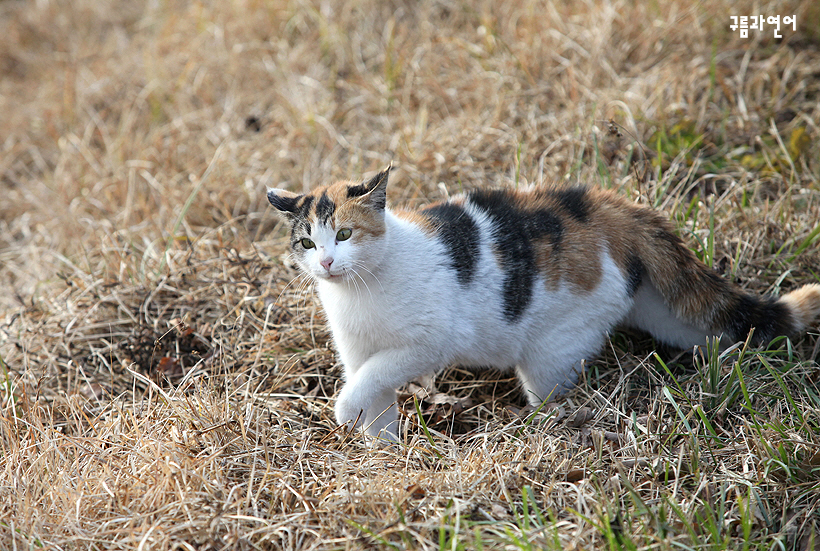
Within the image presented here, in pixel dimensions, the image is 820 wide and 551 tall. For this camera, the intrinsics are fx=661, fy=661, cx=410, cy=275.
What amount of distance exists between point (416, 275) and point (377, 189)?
0.40 metres

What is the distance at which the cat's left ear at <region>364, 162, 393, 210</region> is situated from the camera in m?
2.64

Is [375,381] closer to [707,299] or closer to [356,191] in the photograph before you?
[356,191]

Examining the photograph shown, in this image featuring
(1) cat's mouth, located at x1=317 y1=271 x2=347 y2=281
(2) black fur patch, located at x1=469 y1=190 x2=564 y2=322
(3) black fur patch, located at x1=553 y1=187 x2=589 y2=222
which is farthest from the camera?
(3) black fur patch, located at x1=553 y1=187 x2=589 y2=222

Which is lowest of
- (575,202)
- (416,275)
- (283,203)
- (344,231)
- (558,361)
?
(558,361)

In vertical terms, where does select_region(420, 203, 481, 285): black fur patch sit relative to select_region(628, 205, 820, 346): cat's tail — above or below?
above

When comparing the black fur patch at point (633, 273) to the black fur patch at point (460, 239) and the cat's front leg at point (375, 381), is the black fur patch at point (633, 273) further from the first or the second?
the cat's front leg at point (375, 381)

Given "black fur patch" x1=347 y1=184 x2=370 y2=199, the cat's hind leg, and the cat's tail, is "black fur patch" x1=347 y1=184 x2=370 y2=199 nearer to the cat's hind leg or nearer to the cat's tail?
the cat's hind leg

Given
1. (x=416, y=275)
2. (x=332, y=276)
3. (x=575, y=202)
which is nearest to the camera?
(x=332, y=276)

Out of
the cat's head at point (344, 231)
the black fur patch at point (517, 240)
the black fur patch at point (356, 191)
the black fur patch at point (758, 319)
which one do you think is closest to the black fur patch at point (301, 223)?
the cat's head at point (344, 231)

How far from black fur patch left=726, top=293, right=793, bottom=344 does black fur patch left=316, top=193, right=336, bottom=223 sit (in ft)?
5.84

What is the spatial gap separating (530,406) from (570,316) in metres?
0.45

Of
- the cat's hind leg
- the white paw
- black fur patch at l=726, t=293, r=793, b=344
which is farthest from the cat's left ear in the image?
black fur patch at l=726, t=293, r=793, b=344

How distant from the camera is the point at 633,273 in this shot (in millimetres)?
2938

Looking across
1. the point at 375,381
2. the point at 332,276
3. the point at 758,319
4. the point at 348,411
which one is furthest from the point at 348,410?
the point at 758,319
